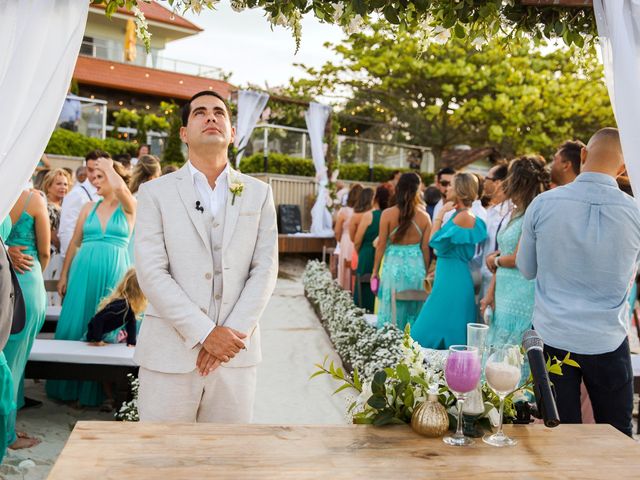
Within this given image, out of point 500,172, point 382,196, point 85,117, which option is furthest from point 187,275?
point 85,117

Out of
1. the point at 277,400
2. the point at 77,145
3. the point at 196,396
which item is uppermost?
the point at 77,145

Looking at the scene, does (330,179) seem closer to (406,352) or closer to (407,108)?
(407,108)

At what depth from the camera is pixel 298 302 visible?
10742 mm

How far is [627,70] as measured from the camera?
2436 mm

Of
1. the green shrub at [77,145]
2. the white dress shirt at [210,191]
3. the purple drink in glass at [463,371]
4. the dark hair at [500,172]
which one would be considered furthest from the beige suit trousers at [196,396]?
the green shrub at [77,145]

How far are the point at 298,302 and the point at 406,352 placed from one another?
846cm

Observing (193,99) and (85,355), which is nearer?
(193,99)

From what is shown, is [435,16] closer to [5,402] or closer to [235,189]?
[235,189]

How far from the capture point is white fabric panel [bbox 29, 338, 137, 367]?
4551 mm

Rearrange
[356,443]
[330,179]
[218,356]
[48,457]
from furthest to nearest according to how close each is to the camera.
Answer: [330,179], [48,457], [218,356], [356,443]

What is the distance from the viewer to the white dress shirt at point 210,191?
9.53 ft

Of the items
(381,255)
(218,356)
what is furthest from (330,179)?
(218,356)

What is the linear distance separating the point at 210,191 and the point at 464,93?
64.2 ft

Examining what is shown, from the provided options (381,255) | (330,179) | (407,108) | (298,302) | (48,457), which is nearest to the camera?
(48,457)
